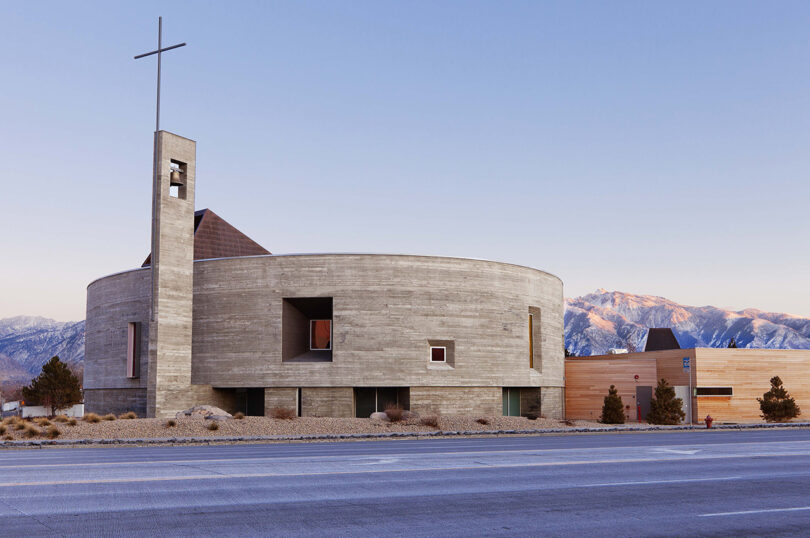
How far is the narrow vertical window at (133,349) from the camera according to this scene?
43.6 m

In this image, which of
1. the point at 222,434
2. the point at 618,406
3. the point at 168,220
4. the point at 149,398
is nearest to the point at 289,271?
the point at 168,220

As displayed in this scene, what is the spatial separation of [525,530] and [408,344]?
3312 centimetres

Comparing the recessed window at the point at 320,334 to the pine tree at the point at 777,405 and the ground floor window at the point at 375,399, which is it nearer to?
the ground floor window at the point at 375,399

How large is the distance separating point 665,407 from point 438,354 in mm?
14629

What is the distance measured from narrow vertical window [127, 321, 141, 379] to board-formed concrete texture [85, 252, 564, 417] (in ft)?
1.84

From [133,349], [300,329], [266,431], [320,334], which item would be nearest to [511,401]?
[320,334]

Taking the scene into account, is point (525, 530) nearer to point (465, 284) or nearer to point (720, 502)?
point (720, 502)

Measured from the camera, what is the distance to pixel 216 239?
50.1 m

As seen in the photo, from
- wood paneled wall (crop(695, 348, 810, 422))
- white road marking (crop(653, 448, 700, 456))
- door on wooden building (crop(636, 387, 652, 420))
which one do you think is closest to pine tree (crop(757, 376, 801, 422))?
wood paneled wall (crop(695, 348, 810, 422))

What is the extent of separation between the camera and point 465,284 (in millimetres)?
44281

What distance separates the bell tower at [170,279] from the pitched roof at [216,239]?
696 cm

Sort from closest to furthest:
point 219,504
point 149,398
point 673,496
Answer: point 219,504 < point 673,496 < point 149,398

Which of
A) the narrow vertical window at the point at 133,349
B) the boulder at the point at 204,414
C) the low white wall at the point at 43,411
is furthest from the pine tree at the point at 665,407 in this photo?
the low white wall at the point at 43,411

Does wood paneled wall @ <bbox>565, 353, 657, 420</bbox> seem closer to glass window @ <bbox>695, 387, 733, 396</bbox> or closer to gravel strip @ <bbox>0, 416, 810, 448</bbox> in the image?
glass window @ <bbox>695, 387, 733, 396</bbox>
